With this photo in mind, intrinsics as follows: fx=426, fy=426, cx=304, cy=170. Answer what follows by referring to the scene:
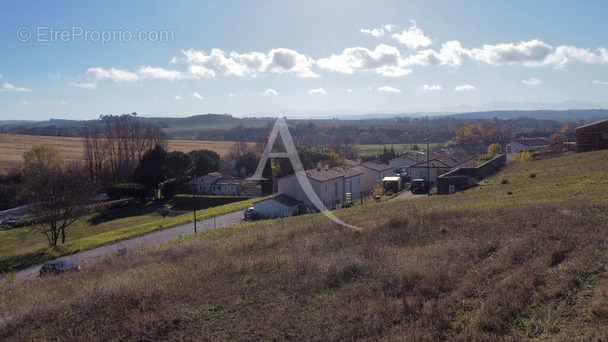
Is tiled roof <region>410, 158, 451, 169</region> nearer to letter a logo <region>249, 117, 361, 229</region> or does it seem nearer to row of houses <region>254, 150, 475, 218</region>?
row of houses <region>254, 150, 475, 218</region>

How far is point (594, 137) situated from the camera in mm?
38844

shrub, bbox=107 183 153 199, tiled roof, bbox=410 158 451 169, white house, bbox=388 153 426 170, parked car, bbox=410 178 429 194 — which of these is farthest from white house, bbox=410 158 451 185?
shrub, bbox=107 183 153 199

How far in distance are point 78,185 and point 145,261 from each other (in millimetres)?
20592

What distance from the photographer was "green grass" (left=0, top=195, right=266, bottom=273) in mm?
23891

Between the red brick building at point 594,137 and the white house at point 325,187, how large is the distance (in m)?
22.2

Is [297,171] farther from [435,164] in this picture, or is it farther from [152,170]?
[152,170]

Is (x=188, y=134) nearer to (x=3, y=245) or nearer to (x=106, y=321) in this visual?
(x=3, y=245)

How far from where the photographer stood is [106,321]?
8484 millimetres

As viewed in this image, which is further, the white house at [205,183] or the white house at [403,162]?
the white house at [205,183]

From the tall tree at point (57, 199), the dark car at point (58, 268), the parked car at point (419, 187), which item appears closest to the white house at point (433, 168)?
the parked car at point (419, 187)

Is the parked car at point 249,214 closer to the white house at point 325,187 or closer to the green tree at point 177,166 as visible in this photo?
the white house at point 325,187

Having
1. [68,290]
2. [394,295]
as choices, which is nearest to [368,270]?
[394,295]

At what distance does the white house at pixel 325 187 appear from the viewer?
1309 inches

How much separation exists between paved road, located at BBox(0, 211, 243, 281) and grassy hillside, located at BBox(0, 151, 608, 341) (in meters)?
8.82
